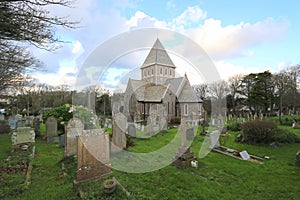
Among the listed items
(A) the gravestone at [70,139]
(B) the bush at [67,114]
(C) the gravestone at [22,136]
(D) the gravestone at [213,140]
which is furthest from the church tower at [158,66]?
(A) the gravestone at [70,139]

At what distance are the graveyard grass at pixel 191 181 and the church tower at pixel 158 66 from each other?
72.9 feet

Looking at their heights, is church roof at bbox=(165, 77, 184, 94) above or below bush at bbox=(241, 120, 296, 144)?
above

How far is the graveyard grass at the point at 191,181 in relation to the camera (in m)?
3.79

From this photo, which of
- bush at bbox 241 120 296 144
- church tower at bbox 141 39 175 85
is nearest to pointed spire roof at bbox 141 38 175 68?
church tower at bbox 141 39 175 85

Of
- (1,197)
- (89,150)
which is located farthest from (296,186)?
(1,197)

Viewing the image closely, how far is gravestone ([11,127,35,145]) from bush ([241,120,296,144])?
12.2 meters

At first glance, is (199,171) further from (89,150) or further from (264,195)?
(89,150)

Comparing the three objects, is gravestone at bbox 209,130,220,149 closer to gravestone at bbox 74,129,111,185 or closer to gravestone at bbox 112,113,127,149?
gravestone at bbox 112,113,127,149

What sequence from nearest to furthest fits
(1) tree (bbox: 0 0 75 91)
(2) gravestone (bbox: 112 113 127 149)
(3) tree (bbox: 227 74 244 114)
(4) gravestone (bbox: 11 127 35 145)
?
(1) tree (bbox: 0 0 75 91)
(2) gravestone (bbox: 112 113 127 149)
(4) gravestone (bbox: 11 127 35 145)
(3) tree (bbox: 227 74 244 114)

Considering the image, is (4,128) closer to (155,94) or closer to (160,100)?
(160,100)

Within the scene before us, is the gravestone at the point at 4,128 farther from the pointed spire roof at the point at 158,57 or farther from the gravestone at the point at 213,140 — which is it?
the pointed spire roof at the point at 158,57

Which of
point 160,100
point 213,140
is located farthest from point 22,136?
point 160,100

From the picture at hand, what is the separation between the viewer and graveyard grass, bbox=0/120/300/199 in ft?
12.4

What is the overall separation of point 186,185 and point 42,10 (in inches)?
234
